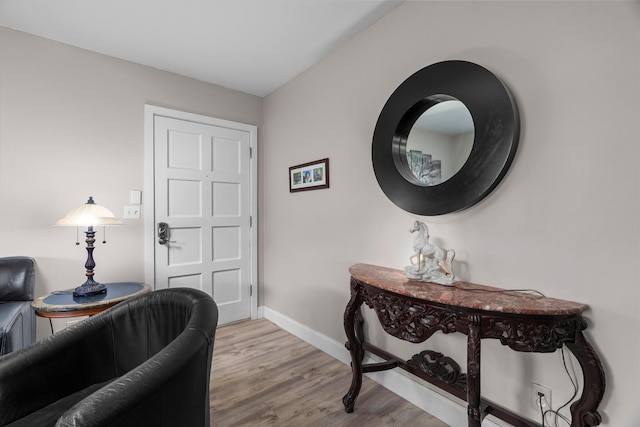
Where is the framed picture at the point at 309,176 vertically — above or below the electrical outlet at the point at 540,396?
above

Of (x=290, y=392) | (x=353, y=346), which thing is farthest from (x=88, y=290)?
(x=353, y=346)

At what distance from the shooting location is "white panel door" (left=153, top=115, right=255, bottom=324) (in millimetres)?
2727

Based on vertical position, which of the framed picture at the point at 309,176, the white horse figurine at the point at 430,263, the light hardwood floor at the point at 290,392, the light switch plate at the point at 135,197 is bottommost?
the light hardwood floor at the point at 290,392

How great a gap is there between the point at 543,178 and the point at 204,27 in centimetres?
225

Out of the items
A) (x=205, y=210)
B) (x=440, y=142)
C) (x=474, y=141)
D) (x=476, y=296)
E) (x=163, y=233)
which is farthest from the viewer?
(x=205, y=210)

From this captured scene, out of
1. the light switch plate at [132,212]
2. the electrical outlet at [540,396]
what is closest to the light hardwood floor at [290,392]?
the electrical outlet at [540,396]

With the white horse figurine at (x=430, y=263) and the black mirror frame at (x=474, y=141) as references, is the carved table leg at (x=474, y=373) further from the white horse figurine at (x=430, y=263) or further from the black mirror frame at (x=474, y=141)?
the black mirror frame at (x=474, y=141)

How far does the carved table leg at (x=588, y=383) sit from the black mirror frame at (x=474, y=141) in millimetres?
690

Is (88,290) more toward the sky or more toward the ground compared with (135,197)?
more toward the ground

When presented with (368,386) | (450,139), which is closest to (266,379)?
(368,386)

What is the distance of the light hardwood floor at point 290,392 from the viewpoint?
1690mm

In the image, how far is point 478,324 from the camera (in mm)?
1157

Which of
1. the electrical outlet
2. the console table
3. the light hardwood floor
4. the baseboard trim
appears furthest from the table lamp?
the electrical outlet

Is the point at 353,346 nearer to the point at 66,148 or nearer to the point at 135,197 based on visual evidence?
the point at 135,197
